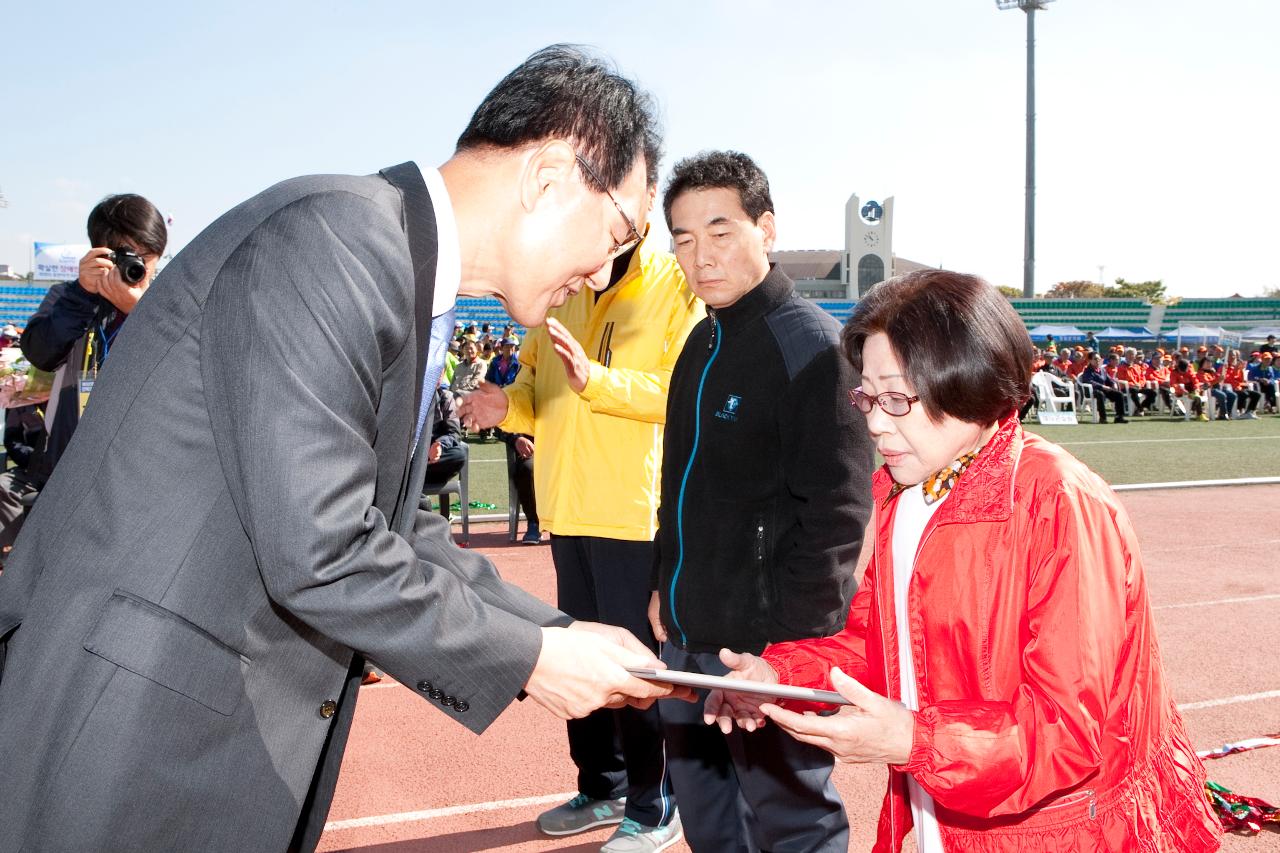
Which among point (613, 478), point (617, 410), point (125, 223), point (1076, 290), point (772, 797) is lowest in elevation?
point (1076, 290)

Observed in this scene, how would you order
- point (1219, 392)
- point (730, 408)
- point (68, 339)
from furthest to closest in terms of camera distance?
point (1219, 392), point (68, 339), point (730, 408)

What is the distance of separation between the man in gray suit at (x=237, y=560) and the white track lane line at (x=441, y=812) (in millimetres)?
2806

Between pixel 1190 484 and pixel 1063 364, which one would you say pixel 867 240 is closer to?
pixel 1063 364

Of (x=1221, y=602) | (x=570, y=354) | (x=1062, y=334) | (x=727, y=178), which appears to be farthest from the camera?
(x=1062, y=334)

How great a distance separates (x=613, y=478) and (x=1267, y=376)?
102 ft

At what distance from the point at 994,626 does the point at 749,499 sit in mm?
1226

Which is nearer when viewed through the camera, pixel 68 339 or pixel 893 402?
pixel 893 402

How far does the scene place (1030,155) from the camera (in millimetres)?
54344

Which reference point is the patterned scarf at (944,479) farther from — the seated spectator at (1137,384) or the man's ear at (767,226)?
the seated spectator at (1137,384)

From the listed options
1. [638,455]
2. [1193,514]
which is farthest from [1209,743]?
[1193,514]

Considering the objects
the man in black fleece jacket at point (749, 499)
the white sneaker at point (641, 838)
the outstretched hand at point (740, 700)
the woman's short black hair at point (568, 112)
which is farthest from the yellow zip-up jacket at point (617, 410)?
the woman's short black hair at point (568, 112)

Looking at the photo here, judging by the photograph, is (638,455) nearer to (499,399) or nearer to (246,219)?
(499,399)

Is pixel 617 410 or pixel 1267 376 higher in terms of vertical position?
pixel 617 410

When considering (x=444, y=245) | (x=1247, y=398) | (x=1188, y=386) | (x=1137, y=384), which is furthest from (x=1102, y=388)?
(x=444, y=245)
